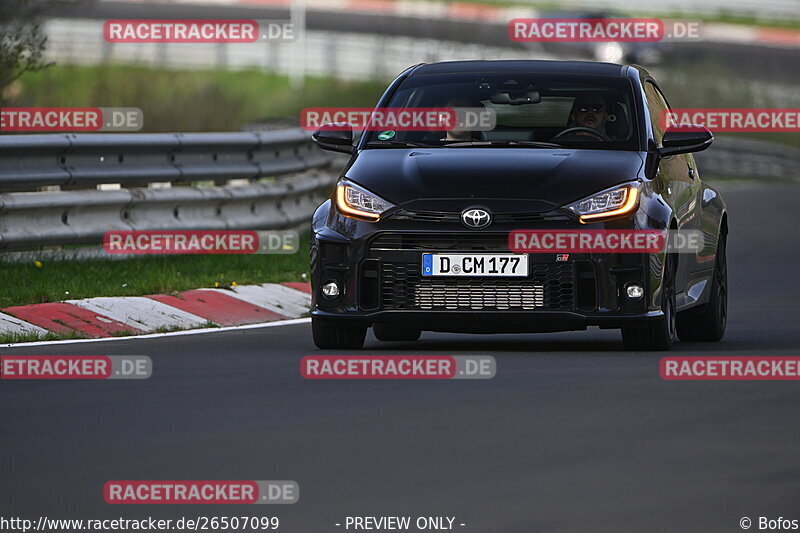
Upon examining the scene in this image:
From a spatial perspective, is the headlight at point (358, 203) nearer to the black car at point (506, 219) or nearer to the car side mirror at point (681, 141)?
the black car at point (506, 219)

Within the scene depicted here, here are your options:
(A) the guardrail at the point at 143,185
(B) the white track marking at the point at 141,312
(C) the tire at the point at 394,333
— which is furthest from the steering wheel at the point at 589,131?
(A) the guardrail at the point at 143,185

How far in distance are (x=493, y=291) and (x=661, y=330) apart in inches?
38.5

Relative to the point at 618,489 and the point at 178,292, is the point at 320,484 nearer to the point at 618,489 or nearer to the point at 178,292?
the point at 618,489

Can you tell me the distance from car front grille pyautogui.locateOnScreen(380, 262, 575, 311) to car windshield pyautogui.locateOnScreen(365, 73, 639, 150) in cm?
103

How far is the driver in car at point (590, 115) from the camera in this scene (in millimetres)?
12469

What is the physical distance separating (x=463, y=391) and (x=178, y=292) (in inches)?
194

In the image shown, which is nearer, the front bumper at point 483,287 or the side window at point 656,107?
the front bumper at point 483,287

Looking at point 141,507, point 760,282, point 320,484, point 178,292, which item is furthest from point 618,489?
point 760,282

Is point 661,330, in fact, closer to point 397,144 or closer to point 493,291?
point 493,291

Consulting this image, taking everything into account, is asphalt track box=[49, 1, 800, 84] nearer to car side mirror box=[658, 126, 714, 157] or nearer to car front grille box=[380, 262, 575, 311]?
car side mirror box=[658, 126, 714, 157]

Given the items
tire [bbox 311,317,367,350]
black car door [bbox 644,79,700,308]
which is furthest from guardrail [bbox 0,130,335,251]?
black car door [bbox 644,79,700,308]

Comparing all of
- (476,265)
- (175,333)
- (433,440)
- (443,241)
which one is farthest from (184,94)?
(433,440)

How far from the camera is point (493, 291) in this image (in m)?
11.5

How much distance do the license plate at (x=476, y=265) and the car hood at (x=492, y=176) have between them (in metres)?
0.24
